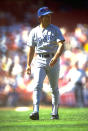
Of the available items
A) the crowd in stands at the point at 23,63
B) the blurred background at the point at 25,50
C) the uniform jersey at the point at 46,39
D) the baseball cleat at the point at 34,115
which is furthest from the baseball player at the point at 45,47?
the crowd in stands at the point at 23,63

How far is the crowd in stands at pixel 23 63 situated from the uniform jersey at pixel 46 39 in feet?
19.0

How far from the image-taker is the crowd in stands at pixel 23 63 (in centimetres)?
1093

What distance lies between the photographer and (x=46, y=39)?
5.02 m

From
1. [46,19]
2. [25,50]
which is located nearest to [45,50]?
[46,19]

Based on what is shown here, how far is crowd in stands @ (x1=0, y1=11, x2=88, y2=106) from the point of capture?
430 inches

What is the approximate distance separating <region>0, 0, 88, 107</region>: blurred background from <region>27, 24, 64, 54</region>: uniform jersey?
18.3 ft

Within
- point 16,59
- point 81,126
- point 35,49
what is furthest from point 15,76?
point 81,126

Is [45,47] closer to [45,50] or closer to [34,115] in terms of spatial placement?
[45,50]

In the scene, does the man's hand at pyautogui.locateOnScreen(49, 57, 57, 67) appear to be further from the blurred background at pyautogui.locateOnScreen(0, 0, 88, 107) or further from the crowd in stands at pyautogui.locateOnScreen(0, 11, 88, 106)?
the crowd in stands at pyautogui.locateOnScreen(0, 11, 88, 106)

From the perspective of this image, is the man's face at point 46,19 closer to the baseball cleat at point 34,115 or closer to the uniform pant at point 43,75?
the uniform pant at point 43,75

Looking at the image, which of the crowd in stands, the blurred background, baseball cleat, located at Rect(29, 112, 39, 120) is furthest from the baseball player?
the crowd in stands

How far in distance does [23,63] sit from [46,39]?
6.16m

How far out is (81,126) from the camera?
437cm

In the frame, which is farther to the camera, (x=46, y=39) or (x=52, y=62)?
(x=46, y=39)
